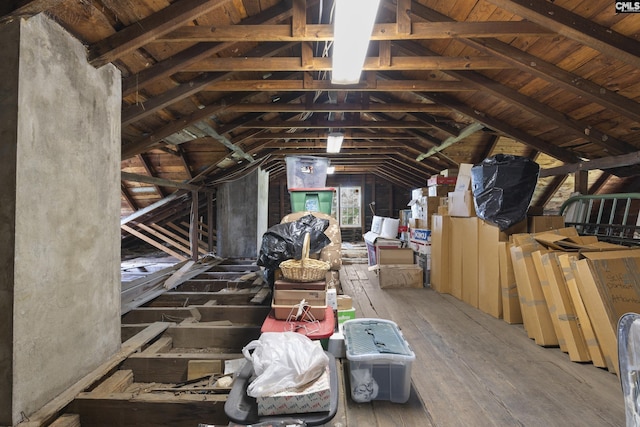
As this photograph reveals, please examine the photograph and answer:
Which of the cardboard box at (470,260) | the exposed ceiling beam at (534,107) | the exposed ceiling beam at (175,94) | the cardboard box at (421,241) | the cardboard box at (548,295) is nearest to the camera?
the cardboard box at (548,295)

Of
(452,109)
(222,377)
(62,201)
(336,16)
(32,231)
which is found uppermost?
(452,109)

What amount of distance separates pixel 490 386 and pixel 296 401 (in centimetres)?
119

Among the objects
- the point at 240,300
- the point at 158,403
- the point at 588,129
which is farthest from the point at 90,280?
the point at 588,129

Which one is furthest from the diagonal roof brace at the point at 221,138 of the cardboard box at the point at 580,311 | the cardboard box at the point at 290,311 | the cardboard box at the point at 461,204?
the cardboard box at the point at 580,311

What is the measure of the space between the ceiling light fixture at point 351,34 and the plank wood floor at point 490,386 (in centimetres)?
186

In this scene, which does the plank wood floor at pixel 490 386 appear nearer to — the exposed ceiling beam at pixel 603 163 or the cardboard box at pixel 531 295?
the cardboard box at pixel 531 295

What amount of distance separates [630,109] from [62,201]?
12.3ft

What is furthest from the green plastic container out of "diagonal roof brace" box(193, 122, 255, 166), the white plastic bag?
the white plastic bag

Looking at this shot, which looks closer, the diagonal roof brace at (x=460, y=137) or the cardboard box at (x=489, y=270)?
the cardboard box at (x=489, y=270)

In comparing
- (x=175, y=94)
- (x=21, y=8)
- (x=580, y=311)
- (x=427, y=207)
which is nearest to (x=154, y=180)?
(x=175, y=94)

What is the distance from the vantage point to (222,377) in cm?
221

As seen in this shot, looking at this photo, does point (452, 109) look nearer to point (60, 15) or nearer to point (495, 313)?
point (495, 313)

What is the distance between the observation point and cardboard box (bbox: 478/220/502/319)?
2.79 m

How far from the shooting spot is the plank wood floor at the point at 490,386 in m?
1.53
